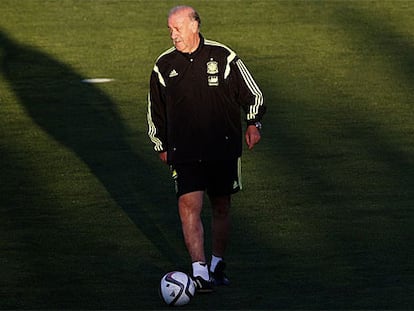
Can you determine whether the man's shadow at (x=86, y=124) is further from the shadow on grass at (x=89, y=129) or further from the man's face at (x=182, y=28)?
the man's face at (x=182, y=28)

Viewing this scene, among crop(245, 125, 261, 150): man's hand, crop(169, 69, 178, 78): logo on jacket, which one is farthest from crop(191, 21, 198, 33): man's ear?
crop(245, 125, 261, 150): man's hand

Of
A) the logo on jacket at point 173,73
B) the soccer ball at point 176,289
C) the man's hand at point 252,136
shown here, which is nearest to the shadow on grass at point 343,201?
the soccer ball at point 176,289


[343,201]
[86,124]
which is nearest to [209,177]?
[343,201]

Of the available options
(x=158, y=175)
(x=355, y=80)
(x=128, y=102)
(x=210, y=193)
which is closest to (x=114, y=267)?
(x=210, y=193)

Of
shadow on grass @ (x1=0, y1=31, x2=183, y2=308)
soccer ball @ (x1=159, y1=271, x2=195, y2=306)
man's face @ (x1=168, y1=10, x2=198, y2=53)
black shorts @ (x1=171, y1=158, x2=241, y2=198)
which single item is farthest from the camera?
shadow on grass @ (x1=0, y1=31, x2=183, y2=308)

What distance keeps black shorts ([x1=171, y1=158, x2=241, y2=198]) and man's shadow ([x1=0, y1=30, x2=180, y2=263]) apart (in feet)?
3.54

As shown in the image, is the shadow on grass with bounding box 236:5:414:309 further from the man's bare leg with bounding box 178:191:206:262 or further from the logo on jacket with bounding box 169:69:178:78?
the logo on jacket with bounding box 169:69:178:78

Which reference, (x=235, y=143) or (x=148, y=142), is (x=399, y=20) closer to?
(x=148, y=142)

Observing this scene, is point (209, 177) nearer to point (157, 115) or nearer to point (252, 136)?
point (252, 136)

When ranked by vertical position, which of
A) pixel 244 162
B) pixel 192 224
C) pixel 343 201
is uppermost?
pixel 192 224

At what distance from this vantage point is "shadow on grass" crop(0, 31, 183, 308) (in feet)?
40.1

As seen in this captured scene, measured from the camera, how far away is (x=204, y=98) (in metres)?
9.37

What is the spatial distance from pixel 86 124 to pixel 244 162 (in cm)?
286

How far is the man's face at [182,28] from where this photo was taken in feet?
30.0
